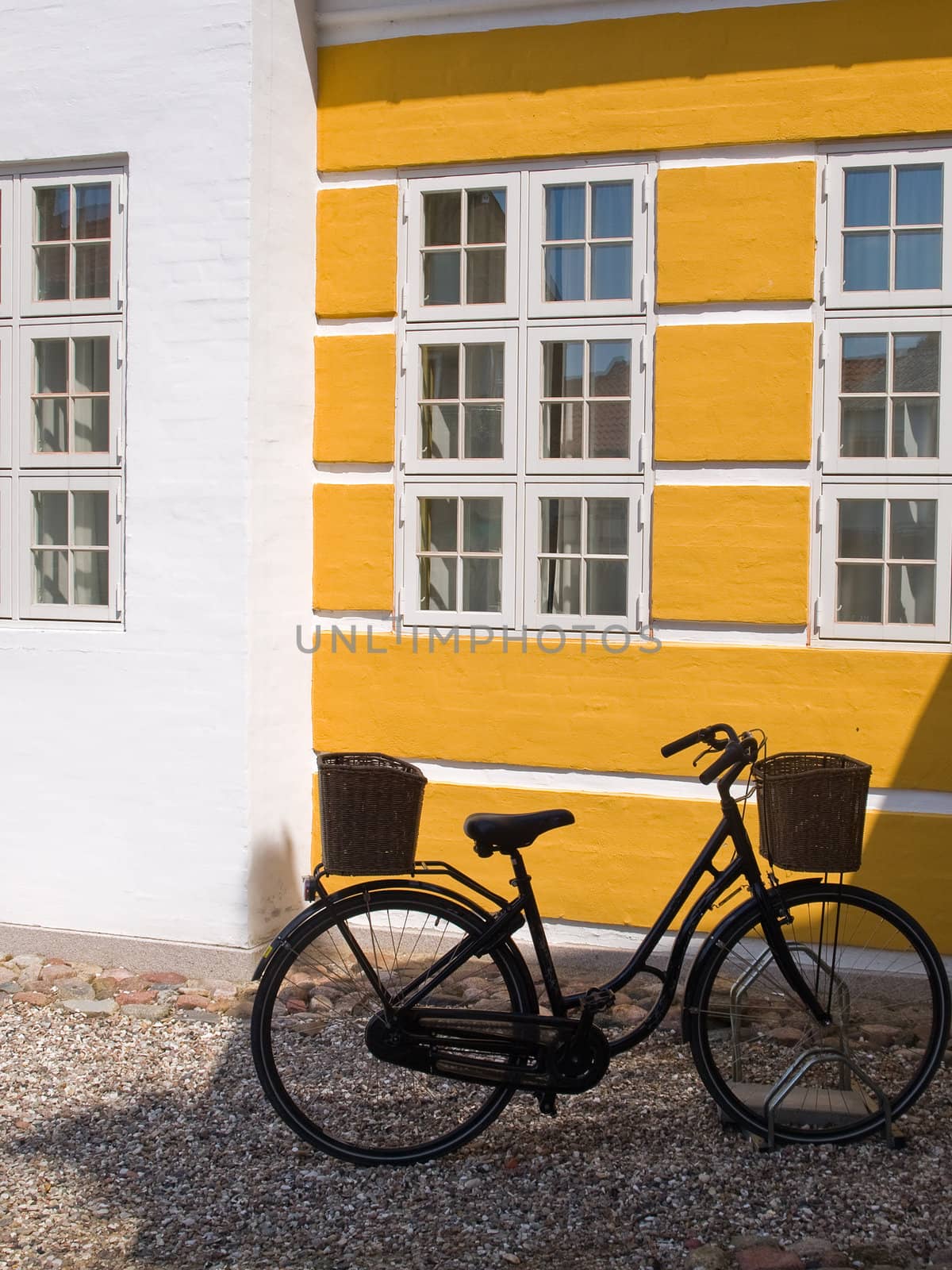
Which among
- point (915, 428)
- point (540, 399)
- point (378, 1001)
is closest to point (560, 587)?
point (540, 399)

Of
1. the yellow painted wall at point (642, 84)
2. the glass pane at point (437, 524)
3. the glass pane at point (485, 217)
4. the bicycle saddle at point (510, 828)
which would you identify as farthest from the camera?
the glass pane at point (437, 524)

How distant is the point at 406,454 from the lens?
5.41 meters

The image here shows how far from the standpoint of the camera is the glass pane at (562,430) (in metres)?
5.25

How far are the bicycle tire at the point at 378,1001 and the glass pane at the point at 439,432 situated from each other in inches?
91.9

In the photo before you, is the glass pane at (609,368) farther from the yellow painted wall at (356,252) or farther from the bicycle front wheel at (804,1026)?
the bicycle front wheel at (804,1026)

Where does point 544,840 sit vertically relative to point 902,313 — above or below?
below

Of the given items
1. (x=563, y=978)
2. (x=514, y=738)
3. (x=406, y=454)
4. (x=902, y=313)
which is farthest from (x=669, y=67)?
(x=563, y=978)

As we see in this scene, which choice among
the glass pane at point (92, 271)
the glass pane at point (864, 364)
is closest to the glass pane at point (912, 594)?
the glass pane at point (864, 364)

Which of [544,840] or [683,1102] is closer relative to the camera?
[683,1102]

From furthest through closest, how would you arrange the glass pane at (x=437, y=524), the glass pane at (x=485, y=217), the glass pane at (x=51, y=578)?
1. the glass pane at (x=51, y=578)
2. the glass pane at (x=437, y=524)
3. the glass pane at (x=485, y=217)

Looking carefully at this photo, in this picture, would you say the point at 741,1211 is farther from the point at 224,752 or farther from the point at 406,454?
the point at 406,454

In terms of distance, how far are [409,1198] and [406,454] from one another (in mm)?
3053

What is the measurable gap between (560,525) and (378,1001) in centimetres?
232

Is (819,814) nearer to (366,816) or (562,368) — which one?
(366,816)
